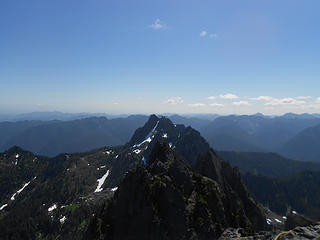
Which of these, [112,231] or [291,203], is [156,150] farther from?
[291,203]

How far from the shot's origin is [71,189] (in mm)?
188250

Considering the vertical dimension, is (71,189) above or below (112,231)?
below

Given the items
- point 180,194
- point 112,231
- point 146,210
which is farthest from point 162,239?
point 112,231

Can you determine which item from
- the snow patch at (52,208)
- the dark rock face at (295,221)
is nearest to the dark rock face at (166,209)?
the dark rock face at (295,221)

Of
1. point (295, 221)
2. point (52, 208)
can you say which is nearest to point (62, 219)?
point (52, 208)

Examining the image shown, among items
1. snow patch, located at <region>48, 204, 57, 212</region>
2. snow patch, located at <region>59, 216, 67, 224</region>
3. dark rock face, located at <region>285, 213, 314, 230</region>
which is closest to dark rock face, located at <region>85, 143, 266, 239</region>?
dark rock face, located at <region>285, 213, 314, 230</region>

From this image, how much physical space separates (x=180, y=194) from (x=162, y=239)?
836 centimetres

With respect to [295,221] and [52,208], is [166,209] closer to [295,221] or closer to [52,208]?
[295,221]

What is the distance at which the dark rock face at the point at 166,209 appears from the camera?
33.5 metres

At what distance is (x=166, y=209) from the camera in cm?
3497

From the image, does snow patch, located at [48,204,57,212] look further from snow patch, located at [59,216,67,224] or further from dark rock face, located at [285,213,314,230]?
dark rock face, located at [285,213,314,230]

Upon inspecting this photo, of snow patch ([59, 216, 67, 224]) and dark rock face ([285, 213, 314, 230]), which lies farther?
snow patch ([59, 216, 67, 224])

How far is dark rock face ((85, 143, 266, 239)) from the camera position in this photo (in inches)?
1318

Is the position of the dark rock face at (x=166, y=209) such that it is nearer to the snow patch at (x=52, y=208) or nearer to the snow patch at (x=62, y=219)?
the snow patch at (x=62, y=219)
